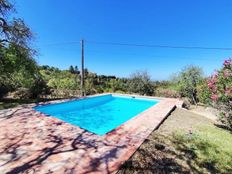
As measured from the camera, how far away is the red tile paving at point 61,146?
3119 mm

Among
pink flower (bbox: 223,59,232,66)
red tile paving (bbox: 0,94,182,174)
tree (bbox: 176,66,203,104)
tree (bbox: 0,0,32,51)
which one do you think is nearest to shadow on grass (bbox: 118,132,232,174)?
red tile paving (bbox: 0,94,182,174)

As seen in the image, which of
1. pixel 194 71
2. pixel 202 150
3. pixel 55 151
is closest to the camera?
pixel 55 151

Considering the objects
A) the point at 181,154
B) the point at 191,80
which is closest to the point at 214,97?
the point at 181,154

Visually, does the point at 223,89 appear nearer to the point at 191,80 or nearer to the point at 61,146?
the point at 61,146

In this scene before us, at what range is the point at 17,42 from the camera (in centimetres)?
1052

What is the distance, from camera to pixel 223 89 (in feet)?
21.0

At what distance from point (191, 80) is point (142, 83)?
4.56 metres

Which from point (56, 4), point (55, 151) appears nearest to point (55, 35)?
point (56, 4)

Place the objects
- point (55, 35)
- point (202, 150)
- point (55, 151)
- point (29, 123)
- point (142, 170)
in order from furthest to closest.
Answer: point (55, 35)
point (29, 123)
point (202, 150)
point (55, 151)
point (142, 170)

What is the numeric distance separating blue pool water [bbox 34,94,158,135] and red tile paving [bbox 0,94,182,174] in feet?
6.33

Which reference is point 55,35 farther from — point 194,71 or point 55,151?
point 55,151

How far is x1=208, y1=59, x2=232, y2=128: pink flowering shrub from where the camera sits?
6218mm

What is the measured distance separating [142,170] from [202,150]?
6.98 ft

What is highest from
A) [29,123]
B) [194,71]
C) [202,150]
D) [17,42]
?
[17,42]
